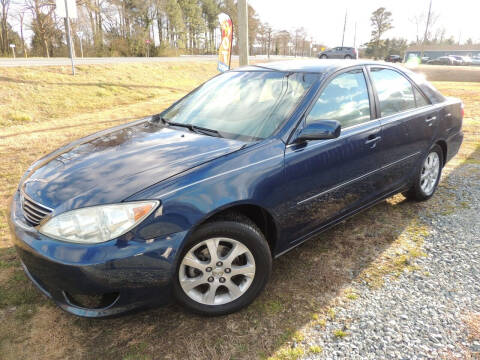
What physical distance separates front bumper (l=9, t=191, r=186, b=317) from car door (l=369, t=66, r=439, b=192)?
86.0 inches

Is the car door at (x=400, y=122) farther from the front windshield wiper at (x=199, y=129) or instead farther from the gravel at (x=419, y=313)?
the front windshield wiper at (x=199, y=129)

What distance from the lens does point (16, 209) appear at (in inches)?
92.9

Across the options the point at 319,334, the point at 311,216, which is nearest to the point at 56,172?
the point at 311,216

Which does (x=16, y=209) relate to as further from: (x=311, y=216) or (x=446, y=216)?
(x=446, y=216)

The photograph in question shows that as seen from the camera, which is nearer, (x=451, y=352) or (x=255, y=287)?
(x=451, y=352)

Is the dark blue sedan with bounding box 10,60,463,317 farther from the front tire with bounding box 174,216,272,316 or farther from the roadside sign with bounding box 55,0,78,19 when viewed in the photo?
the roadside sign with bounding box 55,0,78,19

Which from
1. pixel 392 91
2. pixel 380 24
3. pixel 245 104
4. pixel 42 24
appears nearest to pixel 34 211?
pixel 245 104

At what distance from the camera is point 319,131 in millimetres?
2436

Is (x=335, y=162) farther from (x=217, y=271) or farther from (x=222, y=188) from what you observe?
(x=217, y=271)

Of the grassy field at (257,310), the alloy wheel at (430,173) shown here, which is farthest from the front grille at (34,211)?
the alloy wheel at (430,173)

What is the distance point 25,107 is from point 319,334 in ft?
34.0

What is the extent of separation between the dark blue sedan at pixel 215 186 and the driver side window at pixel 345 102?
0.04 ft

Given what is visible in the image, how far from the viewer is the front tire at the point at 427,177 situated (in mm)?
3885

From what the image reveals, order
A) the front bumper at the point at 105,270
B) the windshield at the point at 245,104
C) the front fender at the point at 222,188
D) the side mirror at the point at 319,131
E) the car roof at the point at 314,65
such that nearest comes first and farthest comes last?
the front bumper at the point at 105,270 < the front fender at the point at 222,188 < the side mirror at the point at 319,131 < the windshield at the point at 245,104 < the car roof at the point at 314,65
